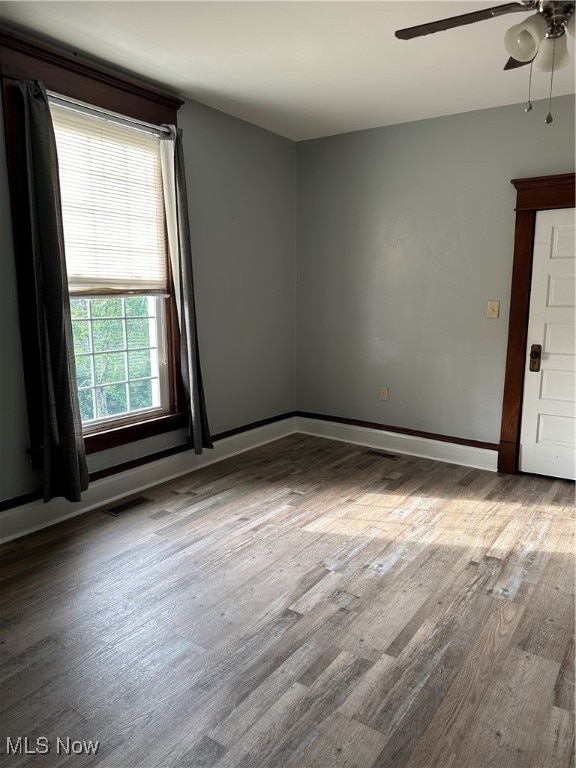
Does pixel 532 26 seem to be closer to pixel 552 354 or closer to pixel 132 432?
pixel 552 354

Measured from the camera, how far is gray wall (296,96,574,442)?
3945 mm

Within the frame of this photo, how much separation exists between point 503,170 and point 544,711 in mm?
3414

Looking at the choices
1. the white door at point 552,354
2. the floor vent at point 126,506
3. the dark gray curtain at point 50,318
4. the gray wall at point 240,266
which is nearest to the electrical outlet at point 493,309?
the white door at point 552,354

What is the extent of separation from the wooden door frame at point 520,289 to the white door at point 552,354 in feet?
0.13

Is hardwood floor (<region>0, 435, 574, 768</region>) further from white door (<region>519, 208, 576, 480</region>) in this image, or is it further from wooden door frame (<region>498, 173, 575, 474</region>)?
wooden door frame (<region>498, 173, 575, 474</region>)

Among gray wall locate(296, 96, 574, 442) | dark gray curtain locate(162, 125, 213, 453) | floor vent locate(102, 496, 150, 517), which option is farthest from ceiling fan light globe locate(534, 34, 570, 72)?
floor vent locate(102, 496, 150, 517)

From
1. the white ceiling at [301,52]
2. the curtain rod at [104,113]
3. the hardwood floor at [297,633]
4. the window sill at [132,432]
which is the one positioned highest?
the white ceiling at [301,52]

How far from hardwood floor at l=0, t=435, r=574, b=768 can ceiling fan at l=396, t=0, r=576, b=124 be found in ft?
7.41

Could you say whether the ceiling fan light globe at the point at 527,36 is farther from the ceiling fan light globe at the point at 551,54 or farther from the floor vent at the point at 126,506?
the floor vent at the point at 126,506

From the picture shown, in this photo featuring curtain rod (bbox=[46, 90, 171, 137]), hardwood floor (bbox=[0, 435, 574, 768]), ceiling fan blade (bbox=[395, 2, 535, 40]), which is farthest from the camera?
curtain rod (bbox=[46, 90, 171, 137])

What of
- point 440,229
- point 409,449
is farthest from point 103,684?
point 440,229

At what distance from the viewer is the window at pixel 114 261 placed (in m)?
3.15

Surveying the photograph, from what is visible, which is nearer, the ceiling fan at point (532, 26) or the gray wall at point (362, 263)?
the ceiling fan at point (532, 26)

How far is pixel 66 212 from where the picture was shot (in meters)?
3.09
